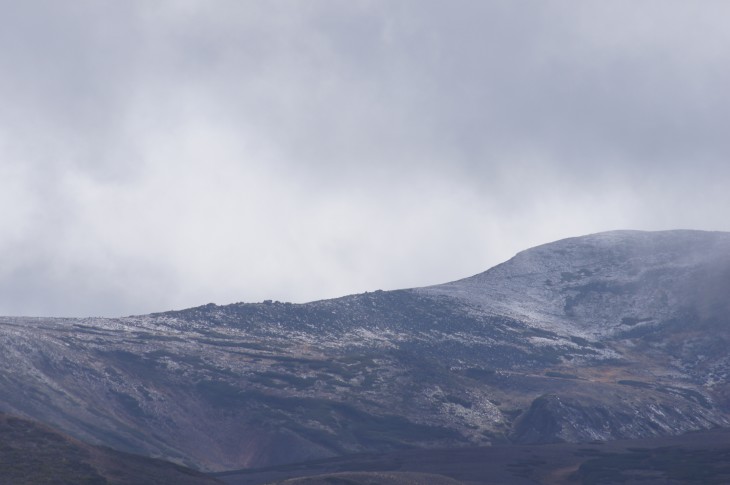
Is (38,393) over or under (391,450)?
over

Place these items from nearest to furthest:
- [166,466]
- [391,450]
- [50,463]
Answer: [50,463]
[166,466]
[391,450]

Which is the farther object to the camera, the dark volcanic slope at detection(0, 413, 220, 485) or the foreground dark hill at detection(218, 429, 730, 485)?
the foreground dark hill at detection(218, 429, 730, 485)

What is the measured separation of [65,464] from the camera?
113250 millimetres

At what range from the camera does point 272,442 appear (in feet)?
634

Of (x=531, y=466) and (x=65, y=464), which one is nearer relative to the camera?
(x=65, y=464)

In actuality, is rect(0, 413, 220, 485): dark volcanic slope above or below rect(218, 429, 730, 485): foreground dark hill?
above

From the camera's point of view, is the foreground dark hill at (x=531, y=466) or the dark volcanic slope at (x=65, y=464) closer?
the dark volcanic slope at (x=65, y=464)

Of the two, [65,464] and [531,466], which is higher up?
[65,464]

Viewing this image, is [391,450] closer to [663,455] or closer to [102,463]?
[663,455]

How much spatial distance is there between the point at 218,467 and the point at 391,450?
109 feet

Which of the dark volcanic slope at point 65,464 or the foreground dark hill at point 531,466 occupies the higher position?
the dark volcanic slope at point 65,464

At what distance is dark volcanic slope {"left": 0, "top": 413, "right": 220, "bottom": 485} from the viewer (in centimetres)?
10877

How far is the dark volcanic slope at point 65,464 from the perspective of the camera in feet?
357

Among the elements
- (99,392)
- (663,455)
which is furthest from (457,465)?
(99,392)
